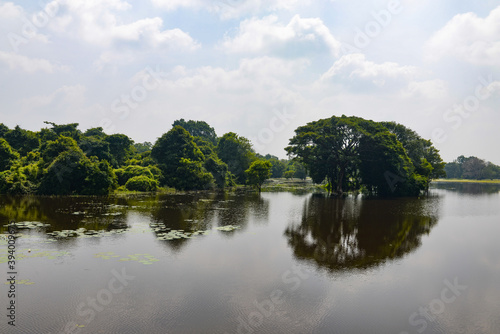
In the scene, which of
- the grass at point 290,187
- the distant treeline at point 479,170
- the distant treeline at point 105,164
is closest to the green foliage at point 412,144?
the grass at point 290,187

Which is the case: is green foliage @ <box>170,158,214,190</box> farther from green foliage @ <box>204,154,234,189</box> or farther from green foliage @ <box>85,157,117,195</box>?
green foliage @ <box>85,157,117,195</box>

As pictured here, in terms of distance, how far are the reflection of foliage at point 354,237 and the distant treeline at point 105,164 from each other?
29924 mm

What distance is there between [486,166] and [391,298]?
18465cm

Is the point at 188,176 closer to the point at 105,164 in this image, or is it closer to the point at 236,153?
the point at 105,164

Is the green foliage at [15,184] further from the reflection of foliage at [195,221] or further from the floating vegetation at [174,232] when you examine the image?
the floating vegetation at [174,232]

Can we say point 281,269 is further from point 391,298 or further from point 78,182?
point 78,182

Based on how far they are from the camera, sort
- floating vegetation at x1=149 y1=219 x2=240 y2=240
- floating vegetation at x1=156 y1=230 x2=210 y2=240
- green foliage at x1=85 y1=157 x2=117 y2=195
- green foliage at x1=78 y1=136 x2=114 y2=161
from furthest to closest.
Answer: green foliage at x1=78 y1=136 x2=114 y2=161, green foliage at x1=85 y1=157 x2=117 y2=195, floating vegetation at x1=149 y1=219 x2=240 y2=240, floating vegetation at x1=156 y1=230 x2=210 y2=240

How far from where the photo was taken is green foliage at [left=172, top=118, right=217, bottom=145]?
124 metres

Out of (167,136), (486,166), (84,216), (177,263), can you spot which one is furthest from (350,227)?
(486,166)

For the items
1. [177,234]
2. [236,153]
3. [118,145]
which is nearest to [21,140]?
[118,145]

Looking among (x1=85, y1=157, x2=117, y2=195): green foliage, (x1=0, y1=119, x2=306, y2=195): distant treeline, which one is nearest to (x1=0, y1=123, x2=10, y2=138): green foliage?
(x1=0, y1=119, x2=306, y2=195): distant treeline

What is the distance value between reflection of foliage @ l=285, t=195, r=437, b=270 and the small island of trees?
77.4 feet

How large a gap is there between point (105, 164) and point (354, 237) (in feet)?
115

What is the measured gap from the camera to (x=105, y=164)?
42.4 metres
